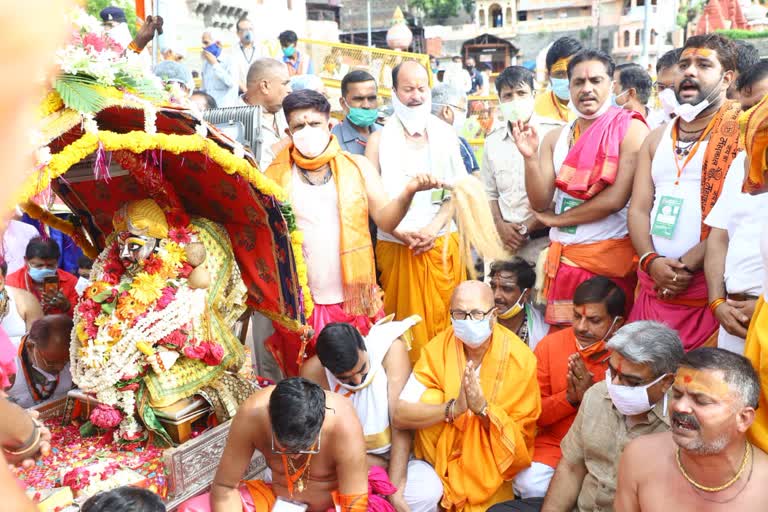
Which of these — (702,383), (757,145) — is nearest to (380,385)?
(702,383)

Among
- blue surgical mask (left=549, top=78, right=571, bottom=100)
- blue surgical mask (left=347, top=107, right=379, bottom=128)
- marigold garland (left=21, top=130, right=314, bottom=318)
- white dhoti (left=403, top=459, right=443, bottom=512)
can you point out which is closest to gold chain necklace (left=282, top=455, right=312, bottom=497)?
white dhoti (left=403, top=459, right=443, bottom=512)

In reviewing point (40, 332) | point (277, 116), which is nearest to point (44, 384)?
point (40, 332)

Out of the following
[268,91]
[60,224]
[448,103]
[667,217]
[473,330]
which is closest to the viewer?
[667,217]

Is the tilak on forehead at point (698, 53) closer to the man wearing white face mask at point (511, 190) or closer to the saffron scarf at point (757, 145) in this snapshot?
the man wearing white face mask at point (511, 190)

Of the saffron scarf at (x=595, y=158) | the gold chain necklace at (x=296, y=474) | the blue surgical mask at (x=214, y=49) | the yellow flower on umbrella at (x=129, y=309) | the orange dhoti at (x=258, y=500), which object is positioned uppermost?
the blue surgical mask at (x=214, y=49)

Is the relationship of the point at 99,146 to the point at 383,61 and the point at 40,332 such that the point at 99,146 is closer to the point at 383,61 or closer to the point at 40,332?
the point at 40,332

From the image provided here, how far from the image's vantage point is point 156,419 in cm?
384

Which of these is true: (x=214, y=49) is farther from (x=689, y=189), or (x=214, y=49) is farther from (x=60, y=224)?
(x=689, y=189)

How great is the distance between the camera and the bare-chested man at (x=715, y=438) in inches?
103

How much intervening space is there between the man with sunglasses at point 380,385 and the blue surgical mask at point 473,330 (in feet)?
1.21

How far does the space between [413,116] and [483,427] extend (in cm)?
208

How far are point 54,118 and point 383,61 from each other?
13109 millimetres

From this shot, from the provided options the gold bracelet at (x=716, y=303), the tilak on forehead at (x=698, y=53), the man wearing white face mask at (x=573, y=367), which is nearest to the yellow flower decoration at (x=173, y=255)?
the man wearing white face mask at (x=573, y=367)

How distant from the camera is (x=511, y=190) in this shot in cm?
510
